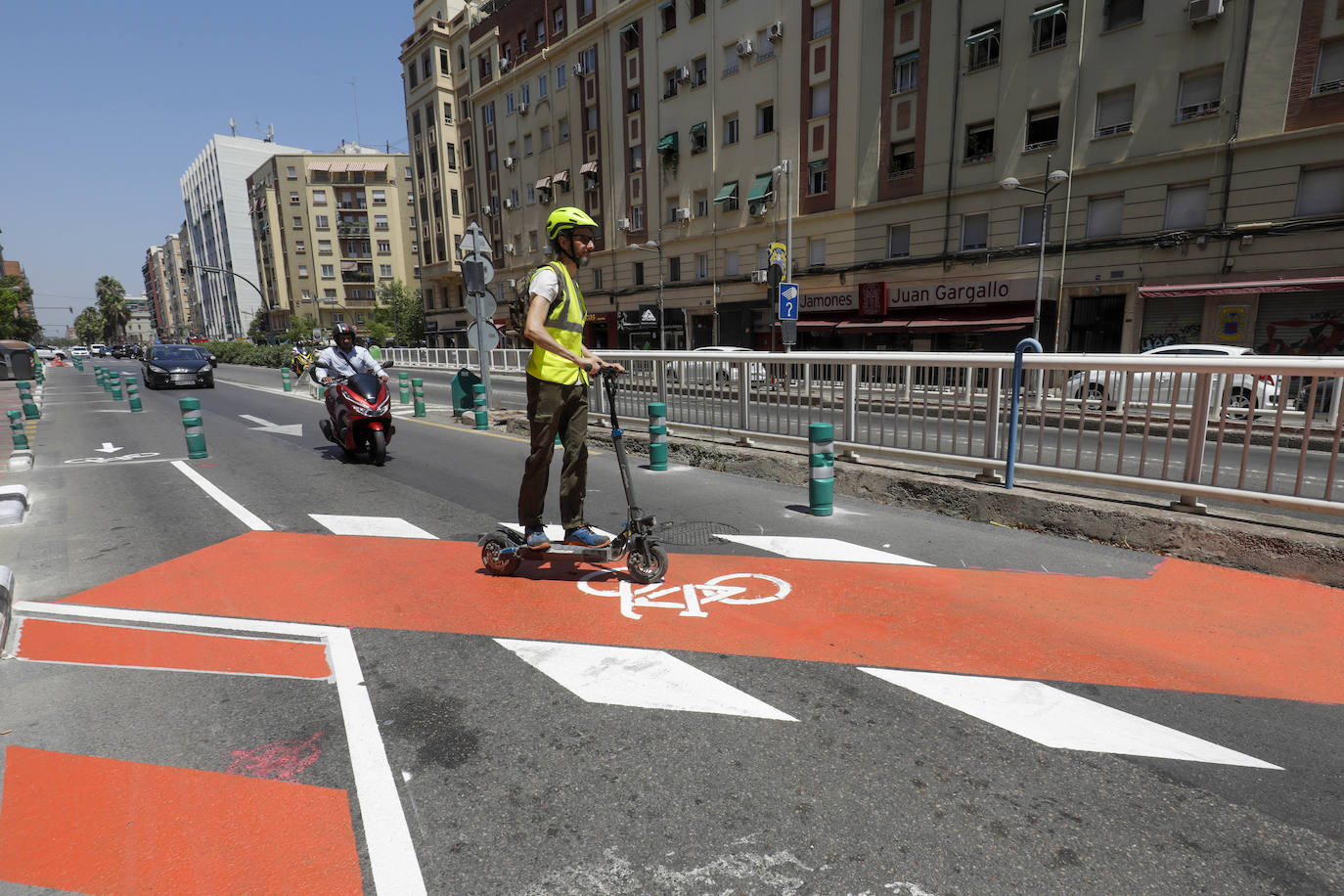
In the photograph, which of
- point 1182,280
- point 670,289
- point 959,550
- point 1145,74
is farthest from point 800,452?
point 670,289

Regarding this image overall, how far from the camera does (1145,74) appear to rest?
770 inches

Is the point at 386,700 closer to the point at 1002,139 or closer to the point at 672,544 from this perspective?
the point at 672,544

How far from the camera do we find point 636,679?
10.5 ft

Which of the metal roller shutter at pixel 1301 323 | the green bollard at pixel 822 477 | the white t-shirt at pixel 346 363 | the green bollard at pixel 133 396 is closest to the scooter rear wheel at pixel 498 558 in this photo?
the green bollard at pixel 822 477

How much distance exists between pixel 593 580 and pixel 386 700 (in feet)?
5.64

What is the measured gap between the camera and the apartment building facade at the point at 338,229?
260 ft

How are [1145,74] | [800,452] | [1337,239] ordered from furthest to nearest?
[1145,74], [1337,239], [800,452]

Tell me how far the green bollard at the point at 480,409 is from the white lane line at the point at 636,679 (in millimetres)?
9406

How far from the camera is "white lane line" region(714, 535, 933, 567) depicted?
4930mm

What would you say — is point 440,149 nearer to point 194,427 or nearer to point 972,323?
point 972,323

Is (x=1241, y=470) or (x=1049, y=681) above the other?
(x=1241, y=470)

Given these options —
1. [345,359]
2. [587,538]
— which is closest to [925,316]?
[345,359]

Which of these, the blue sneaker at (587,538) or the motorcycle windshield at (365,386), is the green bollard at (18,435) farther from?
the blue sneaker at (587,538)

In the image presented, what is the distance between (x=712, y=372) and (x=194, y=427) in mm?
7165
